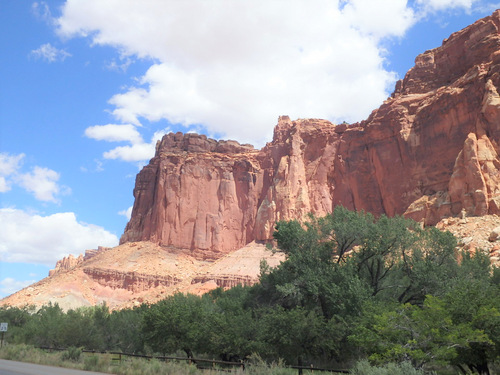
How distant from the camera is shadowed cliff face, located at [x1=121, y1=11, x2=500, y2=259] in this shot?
57.9m

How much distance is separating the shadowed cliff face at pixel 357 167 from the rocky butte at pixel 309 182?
213mm

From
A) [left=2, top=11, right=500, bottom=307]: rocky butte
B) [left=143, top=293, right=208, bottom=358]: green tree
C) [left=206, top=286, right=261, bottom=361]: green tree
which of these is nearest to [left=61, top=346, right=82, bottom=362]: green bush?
[left=143, top=293, right=208, bottom=358]: green tree

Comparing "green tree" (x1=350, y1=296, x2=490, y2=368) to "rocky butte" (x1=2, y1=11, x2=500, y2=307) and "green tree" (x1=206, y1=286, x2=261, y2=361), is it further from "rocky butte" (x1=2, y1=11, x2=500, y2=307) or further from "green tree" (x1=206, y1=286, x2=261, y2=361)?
"rocky butte" (x1=2, y1=11, x2=500, y2=307)

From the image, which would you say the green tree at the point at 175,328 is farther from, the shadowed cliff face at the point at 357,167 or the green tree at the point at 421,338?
the shadowed cliff face at the point at 357,167

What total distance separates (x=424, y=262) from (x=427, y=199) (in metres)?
39.3

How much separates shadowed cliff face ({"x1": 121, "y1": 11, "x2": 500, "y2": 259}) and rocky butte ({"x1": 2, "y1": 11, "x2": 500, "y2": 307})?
213mm

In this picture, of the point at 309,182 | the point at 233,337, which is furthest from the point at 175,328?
the point at 309,182

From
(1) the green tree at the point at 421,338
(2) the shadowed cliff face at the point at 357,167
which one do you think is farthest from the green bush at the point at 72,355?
(2) the shadowed cliff face at the point at 357,167

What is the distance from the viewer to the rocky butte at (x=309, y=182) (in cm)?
5759

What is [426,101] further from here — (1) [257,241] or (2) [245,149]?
(2) [245,149]

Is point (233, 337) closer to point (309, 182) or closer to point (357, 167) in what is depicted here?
point (357, 167)

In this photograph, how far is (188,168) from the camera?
10838cm

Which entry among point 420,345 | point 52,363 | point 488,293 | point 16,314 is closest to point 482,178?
point 488,293

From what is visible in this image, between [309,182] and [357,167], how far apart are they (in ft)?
49.6
